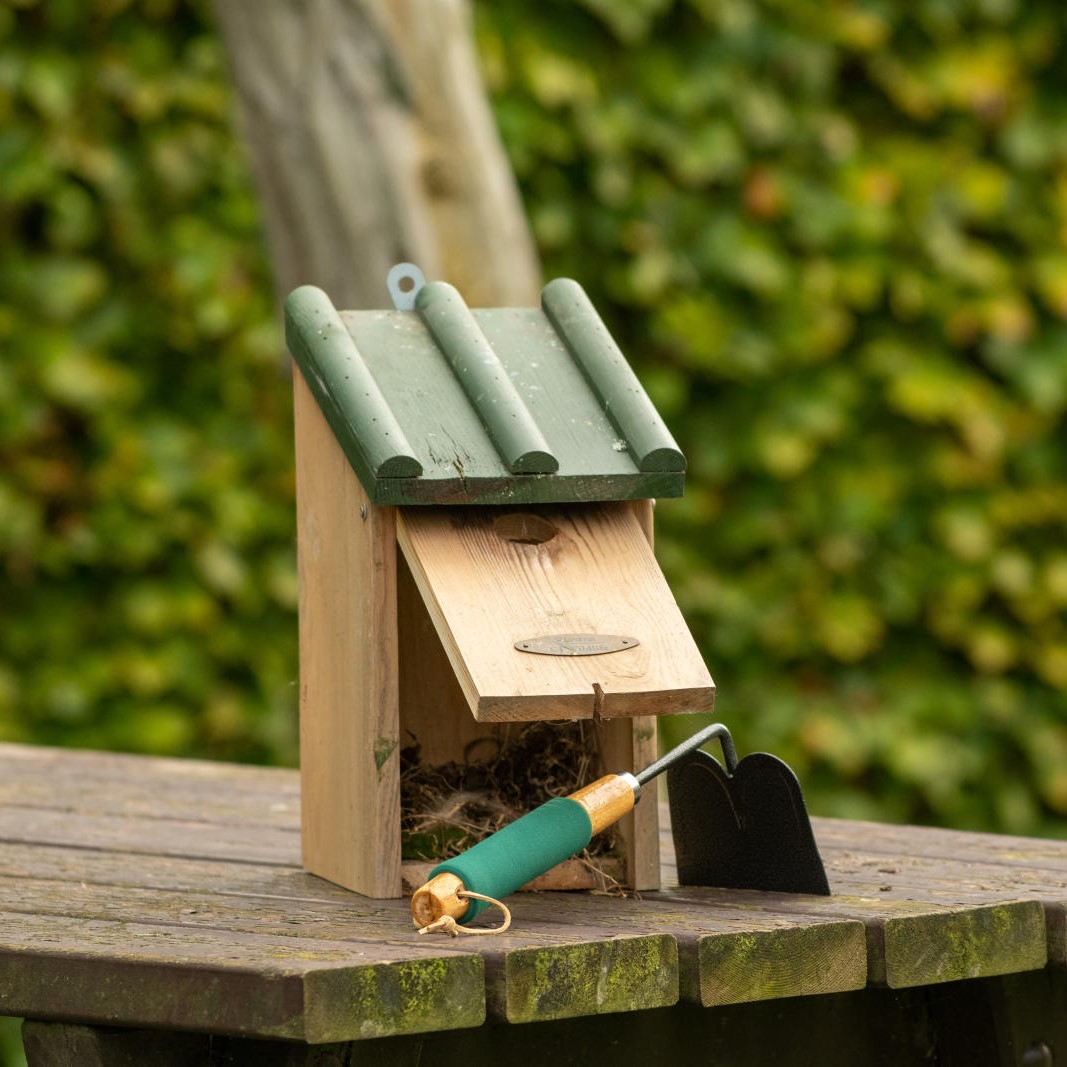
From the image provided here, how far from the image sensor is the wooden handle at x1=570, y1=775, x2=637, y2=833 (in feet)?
4.80

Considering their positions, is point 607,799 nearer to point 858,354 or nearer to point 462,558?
point 462,558

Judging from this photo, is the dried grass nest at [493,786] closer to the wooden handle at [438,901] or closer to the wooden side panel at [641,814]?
the wooden side panel at [641,814]

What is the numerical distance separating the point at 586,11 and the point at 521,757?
8.34ft

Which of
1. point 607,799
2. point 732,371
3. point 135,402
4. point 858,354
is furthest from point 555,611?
point 858,354

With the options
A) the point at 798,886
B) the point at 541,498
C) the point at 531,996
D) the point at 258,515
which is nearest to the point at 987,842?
the point at 798,886

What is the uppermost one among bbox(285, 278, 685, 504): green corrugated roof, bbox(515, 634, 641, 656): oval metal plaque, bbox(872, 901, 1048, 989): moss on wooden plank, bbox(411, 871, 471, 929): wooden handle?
bbox(285, 278, 685, 504): green corrugated roof

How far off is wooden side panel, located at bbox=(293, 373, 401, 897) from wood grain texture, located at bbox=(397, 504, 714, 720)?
0.06 metres

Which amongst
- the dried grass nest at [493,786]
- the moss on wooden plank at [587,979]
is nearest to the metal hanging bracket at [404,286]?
the dried grass nest at [493,786]

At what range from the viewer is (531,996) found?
1.26 meters

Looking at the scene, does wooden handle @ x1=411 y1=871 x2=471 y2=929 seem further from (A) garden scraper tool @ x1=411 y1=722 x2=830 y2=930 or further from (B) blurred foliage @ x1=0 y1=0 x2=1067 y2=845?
(B) blurred foliage @ x1=0 y1=0 x2=1067 y2=845

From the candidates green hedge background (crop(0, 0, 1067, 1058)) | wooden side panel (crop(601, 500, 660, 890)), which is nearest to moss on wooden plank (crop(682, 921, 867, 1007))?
wooden side panel (crop(601, 500, 660, 890))

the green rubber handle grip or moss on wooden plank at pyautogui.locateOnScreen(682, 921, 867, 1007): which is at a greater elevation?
the green rubber handle grip

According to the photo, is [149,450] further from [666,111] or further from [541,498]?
[541,498]

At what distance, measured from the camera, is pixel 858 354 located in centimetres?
412
